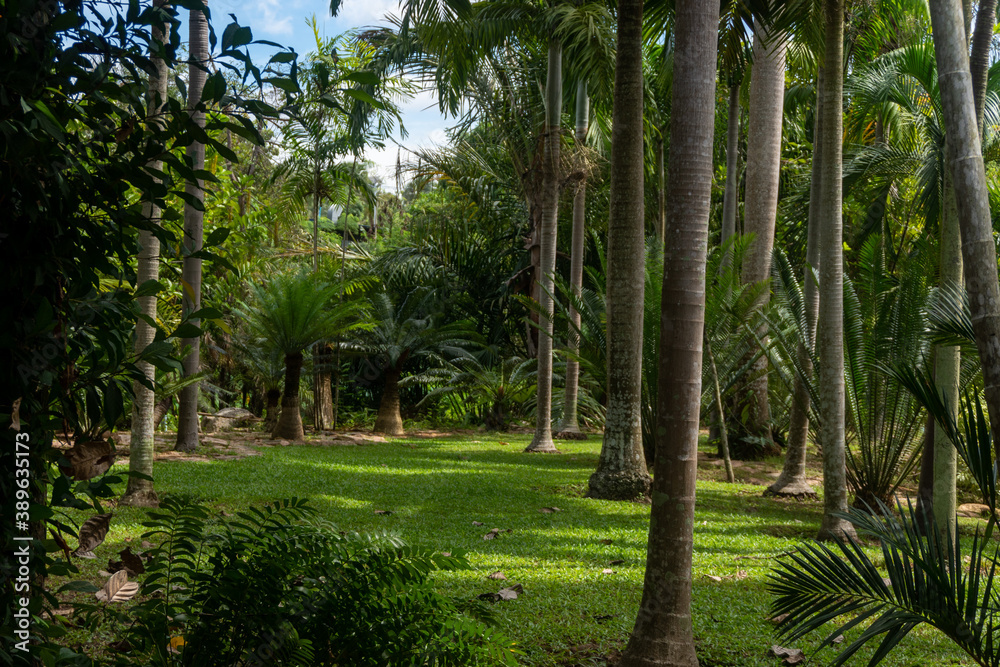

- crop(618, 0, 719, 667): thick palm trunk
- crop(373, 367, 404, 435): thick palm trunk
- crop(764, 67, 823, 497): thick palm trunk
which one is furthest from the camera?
crop(373, 367, 404, 435): thick palm trunk

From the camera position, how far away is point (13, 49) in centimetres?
164

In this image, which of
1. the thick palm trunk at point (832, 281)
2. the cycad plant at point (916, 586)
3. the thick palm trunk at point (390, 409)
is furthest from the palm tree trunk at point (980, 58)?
the thick palm trunk at point (390, 409)

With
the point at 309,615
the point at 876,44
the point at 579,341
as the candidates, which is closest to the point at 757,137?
the point at 876,44

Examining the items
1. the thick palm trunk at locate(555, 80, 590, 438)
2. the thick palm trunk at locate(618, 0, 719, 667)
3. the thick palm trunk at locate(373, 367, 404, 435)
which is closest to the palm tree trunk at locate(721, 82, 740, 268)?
the thick palm trunk at locate(555, 80, 590, 438)

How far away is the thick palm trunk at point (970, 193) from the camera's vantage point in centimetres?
354

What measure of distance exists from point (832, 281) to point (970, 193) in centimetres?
250

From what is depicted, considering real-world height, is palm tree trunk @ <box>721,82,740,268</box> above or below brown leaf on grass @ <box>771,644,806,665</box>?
above

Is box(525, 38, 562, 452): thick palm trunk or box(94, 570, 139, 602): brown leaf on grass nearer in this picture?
box(94, 570, 139, 602): brown leaf on grass

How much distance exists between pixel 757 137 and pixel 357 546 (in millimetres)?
10509

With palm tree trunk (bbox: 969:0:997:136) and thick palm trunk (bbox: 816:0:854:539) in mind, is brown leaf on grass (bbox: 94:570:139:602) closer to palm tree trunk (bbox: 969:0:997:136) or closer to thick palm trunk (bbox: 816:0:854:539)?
thick palm trunk (bbox: 816:0:854:539)

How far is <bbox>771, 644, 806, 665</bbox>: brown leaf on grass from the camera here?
145 inches

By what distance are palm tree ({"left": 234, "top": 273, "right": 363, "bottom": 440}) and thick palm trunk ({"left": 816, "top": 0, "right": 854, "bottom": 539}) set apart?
9068 mm

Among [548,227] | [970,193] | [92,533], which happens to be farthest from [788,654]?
[548,227]

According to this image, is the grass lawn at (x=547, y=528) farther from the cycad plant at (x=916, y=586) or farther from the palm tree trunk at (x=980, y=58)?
the palm tree trunk at (x=980, y=58)
